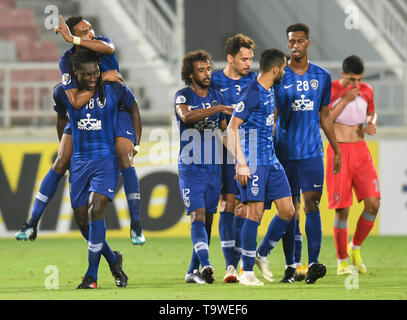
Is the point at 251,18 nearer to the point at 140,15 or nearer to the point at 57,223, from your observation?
the point at 140,15

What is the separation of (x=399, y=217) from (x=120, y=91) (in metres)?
6.61

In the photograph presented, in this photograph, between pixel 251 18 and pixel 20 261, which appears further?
pixel 251 18

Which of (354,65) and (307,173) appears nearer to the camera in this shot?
(307,173)

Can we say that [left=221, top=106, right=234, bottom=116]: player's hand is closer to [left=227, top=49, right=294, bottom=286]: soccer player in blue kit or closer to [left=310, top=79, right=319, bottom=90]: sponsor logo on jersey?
[left=227, top=49, right=294, bottom=286]: soccer player in blue kit

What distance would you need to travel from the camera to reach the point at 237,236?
9984mm

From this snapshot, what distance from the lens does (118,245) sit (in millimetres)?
14000

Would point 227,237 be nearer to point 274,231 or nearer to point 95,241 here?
point 274,231

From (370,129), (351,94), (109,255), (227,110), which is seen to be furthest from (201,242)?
(370,129)

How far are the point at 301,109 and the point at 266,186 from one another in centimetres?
87

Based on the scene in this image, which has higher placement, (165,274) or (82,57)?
(82,57)

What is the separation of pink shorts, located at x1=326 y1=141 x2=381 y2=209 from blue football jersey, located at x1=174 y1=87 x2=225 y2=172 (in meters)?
1.62

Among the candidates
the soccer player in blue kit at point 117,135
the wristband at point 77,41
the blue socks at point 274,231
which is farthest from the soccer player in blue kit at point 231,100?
the wristband at point 77,41
